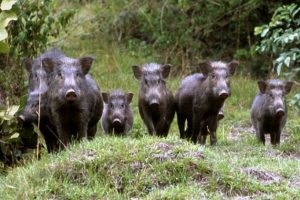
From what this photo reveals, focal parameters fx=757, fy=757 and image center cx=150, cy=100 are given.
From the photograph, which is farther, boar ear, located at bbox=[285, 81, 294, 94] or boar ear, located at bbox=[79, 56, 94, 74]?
boar ear, located at bbox=[285, 81, 294, 94]

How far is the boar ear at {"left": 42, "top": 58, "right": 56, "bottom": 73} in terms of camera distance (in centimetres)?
915

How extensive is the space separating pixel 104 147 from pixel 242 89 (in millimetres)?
8138

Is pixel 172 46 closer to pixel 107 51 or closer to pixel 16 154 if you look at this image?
pixel 107 51

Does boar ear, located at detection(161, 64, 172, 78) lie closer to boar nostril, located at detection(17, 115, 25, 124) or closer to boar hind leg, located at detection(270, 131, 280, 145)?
boar hind leg, located at detection(270, 131, 280, 145)

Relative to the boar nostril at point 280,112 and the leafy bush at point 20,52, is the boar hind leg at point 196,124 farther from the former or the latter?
the leafy bush at point 20,52

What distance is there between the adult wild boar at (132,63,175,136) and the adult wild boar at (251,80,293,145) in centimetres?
132

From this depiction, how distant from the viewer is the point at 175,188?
7188mm

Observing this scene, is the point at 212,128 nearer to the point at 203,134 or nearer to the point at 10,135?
the point at 203,134

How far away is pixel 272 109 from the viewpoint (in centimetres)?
1060

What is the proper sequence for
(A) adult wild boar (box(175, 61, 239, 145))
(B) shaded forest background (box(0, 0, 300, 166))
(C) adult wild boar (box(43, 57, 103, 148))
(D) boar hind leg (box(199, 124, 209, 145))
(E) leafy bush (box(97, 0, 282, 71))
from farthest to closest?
(E) leafy bush (box(97, 0, 282, 71)) → (B) shaded forest background (box(0, 0, 300, 166)) → (D) boar hind leg (box(199, 124, 209, 145)) → (A) adult wild boar (box(175, 61, 239, 145)) → (C) adult wild boar (box(43, 57, 103, 148))

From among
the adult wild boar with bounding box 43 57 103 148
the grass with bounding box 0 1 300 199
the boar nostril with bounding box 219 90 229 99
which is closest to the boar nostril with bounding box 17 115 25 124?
the adult wild boar with bounding box 43 57 103 148

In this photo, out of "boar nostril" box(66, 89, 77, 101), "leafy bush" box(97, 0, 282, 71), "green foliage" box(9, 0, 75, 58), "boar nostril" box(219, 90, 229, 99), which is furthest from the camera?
"leafy bush" box(97, 0, 282, 71)

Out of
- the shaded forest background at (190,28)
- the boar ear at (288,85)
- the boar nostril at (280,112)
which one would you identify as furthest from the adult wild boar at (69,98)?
the shaded forest background at (190,28)

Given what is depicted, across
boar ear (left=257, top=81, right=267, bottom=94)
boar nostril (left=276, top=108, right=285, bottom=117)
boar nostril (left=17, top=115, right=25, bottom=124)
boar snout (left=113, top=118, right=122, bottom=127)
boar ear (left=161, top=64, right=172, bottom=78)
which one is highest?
boar ear (left=161, top=64, right=172, bottom=78)
